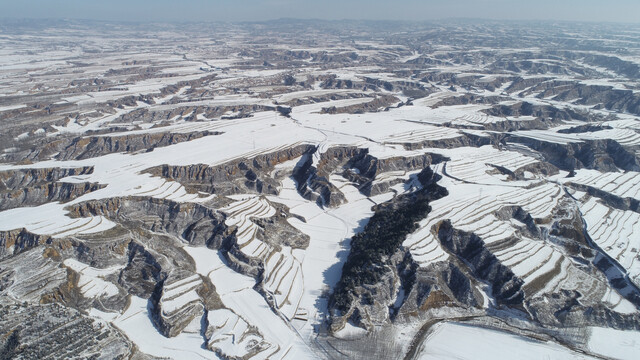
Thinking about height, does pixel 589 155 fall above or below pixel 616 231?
above

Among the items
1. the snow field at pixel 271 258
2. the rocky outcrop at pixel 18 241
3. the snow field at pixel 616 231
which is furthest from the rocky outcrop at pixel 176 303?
the snow field at pixel 616 231

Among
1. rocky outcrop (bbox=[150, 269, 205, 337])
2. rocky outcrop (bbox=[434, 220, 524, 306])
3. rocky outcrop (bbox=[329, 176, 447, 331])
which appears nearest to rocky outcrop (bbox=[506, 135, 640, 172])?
rocky outcrop (bbox=[329, 176, 447, 331])

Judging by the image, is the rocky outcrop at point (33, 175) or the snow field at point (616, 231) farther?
the rocky outcrop at point (33, 175)

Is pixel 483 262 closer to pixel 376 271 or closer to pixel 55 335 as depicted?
pixel 376 271

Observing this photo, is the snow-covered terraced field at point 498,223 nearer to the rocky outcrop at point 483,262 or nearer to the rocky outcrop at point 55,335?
the rocky outcrop at point 483,262

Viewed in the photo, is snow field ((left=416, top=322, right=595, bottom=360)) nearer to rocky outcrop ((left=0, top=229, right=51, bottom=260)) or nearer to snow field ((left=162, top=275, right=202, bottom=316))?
snow field ((left=162, top=275, right=202, bottom=316))

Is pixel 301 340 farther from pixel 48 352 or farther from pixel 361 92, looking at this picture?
pixel 361 92

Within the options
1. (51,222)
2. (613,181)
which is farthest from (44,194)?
(613,181)

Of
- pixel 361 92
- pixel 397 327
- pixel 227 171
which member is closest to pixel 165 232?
pixel 227 171
